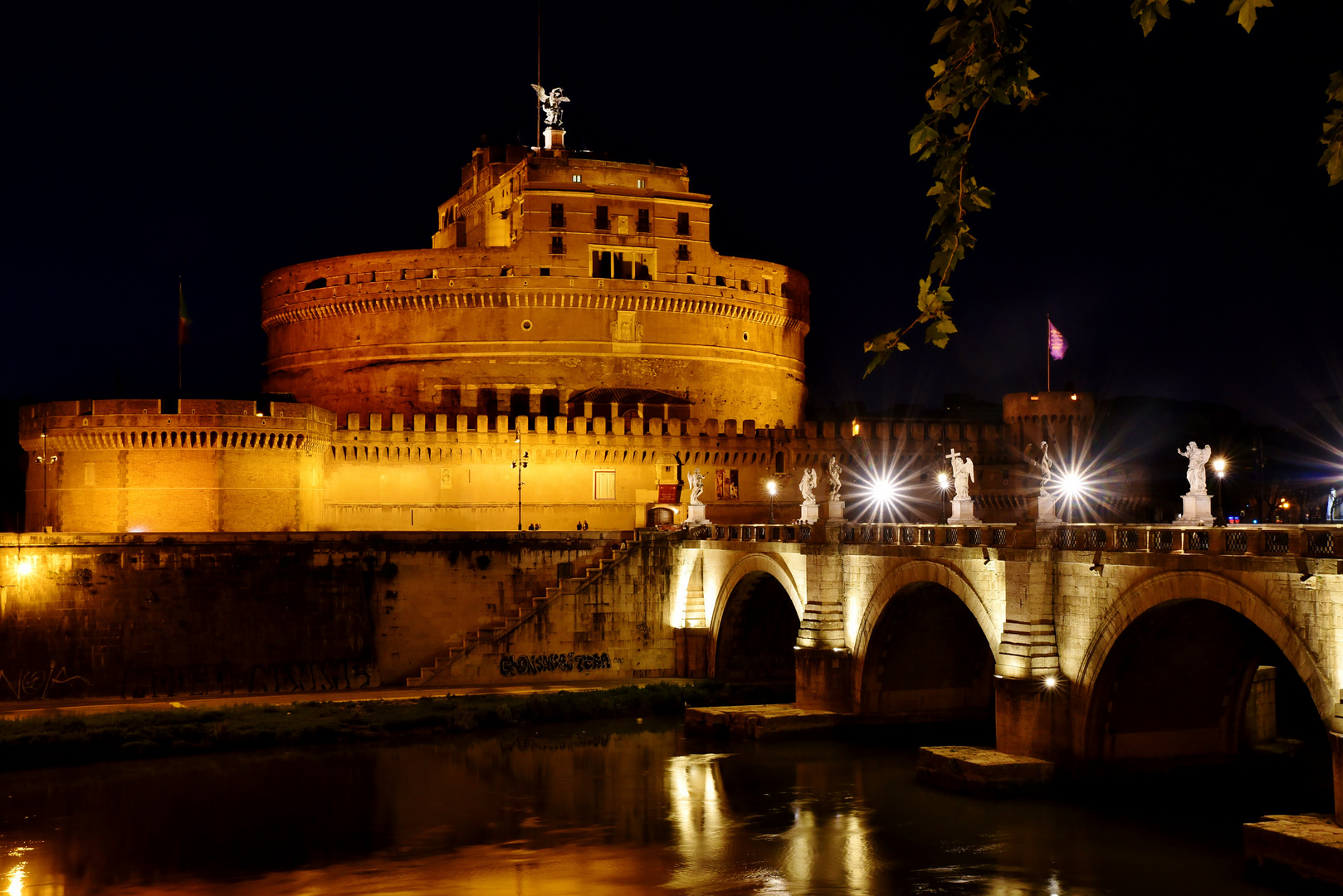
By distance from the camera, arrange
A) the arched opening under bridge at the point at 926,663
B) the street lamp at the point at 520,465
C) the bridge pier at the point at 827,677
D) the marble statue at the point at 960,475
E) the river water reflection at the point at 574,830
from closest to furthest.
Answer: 1. the river water reflection at the point at 574,830
2. the marble statue at the point at 960,475
3. the arched opening under bridge at the point at 926,663
4. the bridge pier at the point at 827,677
5. the street lamp at the point at 520,465

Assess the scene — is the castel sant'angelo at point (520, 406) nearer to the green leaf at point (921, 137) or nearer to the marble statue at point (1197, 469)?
the marble statue at point (1197, 469)

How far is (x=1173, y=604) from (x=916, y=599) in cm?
889

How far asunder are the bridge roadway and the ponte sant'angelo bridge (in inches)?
1.3

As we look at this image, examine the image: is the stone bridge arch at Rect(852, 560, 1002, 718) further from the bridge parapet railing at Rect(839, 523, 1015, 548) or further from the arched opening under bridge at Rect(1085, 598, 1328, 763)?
the arched opening under bridge at Rect(1085, 598, 1328, 763)

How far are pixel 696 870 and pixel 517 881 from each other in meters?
2.82

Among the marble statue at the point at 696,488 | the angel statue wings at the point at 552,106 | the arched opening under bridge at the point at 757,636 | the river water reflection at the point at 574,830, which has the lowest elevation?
the river water reflection at the point at 574,830

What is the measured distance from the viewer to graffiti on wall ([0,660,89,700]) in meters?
36.6

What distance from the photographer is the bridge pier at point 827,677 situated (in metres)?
32.4

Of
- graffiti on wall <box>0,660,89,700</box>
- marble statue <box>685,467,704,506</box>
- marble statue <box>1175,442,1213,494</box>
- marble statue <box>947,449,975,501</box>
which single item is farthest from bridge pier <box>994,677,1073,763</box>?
graffiti on wall <box>0,660,89,700</box>

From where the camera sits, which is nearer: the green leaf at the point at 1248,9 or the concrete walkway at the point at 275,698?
the green leaf at the point at 1248,9

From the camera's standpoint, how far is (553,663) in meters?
40.7

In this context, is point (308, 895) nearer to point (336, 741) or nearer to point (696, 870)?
point (696, 870)

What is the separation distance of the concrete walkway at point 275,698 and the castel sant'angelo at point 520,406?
7182 mm

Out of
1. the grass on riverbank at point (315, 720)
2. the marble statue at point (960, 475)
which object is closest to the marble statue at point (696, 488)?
the grass on riverbank at point (315, 720)
